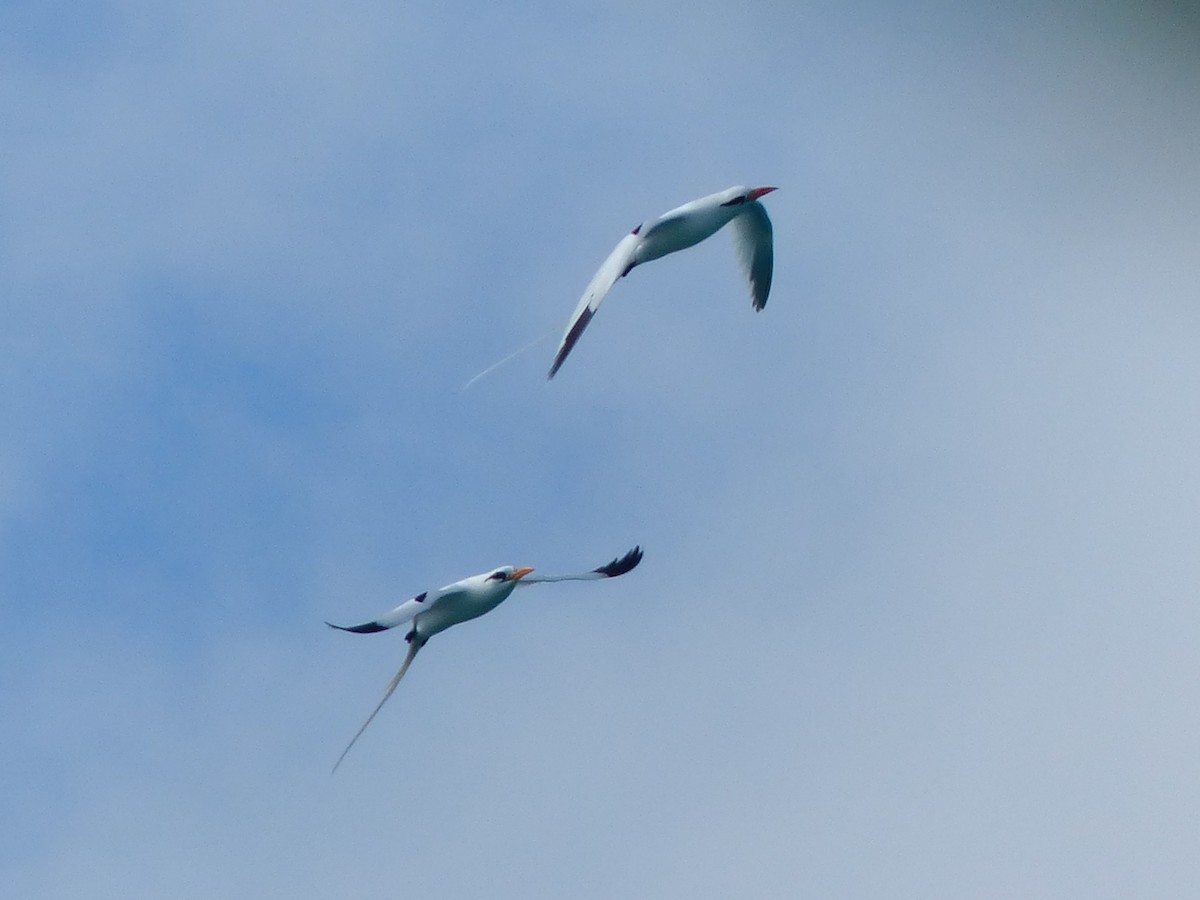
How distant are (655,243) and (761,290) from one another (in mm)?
1579

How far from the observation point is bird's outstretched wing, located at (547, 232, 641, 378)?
6594 millimetres

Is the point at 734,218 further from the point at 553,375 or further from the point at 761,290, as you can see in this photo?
the point at 553,375

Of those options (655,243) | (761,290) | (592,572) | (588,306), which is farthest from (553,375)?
(761,290)

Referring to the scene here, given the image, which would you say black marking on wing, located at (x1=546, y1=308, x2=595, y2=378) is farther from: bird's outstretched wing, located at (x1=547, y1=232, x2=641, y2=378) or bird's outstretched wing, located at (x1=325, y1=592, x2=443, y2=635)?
bird's outstretched wing, located at (x1=325, y1=592, x2=443, y2=635)

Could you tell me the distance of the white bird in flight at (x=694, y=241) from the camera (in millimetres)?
6965

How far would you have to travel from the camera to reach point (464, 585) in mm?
8922

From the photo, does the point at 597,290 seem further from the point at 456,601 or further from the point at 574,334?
the point at 456,601

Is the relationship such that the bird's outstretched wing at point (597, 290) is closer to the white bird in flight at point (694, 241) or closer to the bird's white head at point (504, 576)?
the white bird in flight at point (694, 241)

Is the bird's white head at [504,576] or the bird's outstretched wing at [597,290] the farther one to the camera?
the bird's white head at [504,576]

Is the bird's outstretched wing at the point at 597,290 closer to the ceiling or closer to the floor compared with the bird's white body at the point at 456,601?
closer to the ceiling

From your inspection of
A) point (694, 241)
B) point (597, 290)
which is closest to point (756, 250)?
point (694, 241)

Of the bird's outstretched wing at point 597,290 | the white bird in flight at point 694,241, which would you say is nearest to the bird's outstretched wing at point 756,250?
the white bird in flight at point 694,241

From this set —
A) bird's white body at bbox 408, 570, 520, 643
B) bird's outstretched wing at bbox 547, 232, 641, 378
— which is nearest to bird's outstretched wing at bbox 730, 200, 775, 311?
bird's outstretched wing at bbox 547, 232, 641, 378

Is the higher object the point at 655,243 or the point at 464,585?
the point at 655,243
